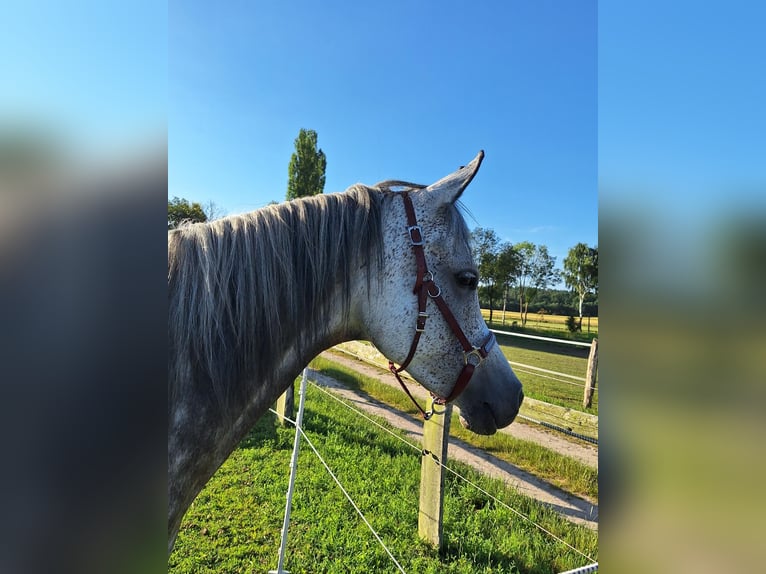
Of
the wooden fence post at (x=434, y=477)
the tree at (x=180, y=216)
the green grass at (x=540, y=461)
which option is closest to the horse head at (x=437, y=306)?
the tree at (x=180, y=216)

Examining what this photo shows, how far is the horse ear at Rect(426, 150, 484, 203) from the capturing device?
171 cm

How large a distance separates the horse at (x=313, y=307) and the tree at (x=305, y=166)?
2609 centimetres

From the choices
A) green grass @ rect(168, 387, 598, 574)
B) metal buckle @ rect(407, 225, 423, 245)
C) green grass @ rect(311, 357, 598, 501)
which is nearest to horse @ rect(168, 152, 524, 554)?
metal buckle @ rect(407, 225, 423, 245)

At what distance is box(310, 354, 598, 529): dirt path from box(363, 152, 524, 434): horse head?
10.5 feet

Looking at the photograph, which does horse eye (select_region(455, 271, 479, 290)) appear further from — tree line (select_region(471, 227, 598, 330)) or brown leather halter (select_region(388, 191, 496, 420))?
tree line (select_region(471, 227, 598, 330))

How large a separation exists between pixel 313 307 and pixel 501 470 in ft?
15.6

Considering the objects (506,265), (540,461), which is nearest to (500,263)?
(506,265)

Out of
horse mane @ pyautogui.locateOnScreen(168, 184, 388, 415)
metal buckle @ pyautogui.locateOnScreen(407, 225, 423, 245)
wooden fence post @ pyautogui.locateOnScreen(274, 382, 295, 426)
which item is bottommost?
wooden fence post @ pyautogui.locateOnScreen(274, 382, 295, 426)

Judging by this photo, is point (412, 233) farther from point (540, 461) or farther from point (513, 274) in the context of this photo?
point (513, 274)

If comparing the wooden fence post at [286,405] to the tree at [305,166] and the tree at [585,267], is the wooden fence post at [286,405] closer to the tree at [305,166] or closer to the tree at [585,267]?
the tree at [585,267]

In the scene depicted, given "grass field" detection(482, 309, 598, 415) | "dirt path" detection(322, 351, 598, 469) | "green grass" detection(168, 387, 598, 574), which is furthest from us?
"grass field" detection(482, 309, 598, 415)
